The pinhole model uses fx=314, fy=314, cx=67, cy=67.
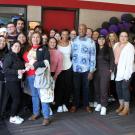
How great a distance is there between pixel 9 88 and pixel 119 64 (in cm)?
178

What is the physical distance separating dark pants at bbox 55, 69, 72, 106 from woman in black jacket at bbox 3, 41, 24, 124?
799 mm

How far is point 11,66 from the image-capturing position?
4.37 metres

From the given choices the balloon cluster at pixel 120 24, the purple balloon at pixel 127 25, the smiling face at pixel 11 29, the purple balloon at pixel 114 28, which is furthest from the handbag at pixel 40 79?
the purple balloon at pixel 127 25

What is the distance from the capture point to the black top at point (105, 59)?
5035mm

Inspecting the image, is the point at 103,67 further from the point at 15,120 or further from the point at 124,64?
the point at 15,120

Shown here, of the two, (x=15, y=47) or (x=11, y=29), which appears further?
(x=11, y=29)

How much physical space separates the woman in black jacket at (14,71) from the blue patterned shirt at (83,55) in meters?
0.93

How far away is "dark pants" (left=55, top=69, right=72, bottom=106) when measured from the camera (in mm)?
5043

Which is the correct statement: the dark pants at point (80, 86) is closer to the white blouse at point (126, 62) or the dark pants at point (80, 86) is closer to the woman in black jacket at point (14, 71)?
the white blouse at point (126, 62)

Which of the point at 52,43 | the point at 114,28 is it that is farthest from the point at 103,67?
the point at 114,28

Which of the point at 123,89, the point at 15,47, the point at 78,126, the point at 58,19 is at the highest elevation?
the point at 58,19

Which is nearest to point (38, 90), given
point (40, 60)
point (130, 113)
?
point (40, 60)

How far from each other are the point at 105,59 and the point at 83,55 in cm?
38

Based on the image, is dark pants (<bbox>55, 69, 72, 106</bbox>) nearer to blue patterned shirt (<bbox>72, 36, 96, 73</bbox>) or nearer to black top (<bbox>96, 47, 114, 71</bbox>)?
blue patterned shirt (<bbox>72, 36, 96, 73</bbox>)
